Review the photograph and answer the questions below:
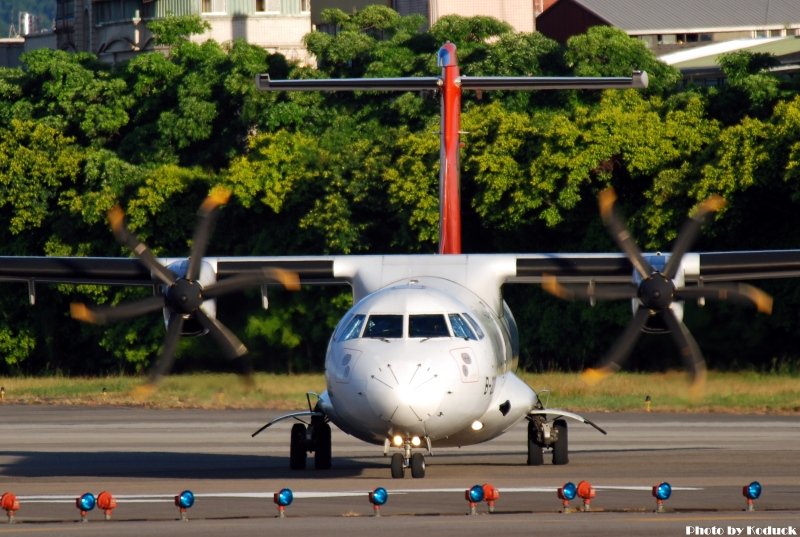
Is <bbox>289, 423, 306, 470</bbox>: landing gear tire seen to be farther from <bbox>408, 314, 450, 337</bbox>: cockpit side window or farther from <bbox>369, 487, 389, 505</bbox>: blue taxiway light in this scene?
<bbox>369, 487, 389, 505</bbox>: blue taxiway light

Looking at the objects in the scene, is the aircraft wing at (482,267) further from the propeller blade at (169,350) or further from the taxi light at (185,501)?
the taxi light at (185,501)

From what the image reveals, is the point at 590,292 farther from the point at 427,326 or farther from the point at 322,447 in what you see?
the point at 322,447

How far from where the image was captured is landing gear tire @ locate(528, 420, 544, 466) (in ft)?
75.5

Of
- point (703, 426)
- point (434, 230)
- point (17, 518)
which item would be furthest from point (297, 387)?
point (17, 518)

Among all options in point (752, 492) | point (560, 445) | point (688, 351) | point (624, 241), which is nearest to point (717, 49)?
point (560, 445)

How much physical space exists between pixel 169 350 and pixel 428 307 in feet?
13.5

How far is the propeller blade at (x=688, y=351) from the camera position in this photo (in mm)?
21234

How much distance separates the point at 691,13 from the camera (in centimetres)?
8806

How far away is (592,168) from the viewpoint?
4603 centimetres

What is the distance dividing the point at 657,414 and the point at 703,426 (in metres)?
4.20

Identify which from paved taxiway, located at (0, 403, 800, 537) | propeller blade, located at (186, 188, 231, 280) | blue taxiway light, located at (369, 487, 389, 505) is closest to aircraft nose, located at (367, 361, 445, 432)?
paved taxiway, located at (0, 403, 800, 537)

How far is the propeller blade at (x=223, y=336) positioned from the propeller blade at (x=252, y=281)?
1.09 feet

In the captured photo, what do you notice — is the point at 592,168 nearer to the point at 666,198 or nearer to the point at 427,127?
the point at 666,198

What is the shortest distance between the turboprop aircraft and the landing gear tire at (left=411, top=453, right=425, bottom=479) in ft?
0.06
